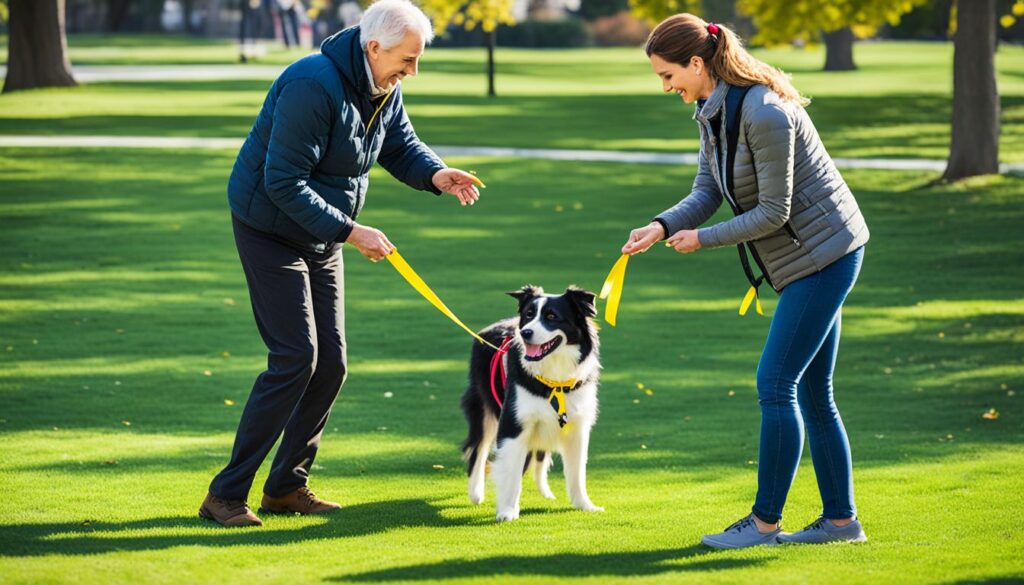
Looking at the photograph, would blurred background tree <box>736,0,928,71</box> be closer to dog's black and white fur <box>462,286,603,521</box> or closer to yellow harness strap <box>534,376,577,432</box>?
dog's black and white fur <box>462,286,603,521</box>

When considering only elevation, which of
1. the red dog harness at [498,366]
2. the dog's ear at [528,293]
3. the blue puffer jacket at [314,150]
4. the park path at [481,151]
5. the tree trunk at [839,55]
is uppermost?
the blue puffer jacket at [314,150]

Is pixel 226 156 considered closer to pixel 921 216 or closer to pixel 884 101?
pixel 921 216

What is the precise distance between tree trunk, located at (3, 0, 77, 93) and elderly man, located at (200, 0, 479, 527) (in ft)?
92.0

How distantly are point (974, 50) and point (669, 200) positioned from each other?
5191 mm

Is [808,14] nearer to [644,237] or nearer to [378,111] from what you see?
[378,111]

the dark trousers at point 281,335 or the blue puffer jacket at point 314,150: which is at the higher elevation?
the blue puffer jacket at point 314,150

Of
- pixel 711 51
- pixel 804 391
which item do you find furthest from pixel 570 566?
pixel 711 51

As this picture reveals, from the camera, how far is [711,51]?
5617mm

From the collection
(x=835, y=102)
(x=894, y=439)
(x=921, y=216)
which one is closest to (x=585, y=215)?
(x=921, y=216)

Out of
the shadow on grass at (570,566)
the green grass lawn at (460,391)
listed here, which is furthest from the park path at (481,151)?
the shadow on grass at (570,566)

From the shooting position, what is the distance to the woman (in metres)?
5.57

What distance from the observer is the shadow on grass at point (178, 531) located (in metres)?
5.90

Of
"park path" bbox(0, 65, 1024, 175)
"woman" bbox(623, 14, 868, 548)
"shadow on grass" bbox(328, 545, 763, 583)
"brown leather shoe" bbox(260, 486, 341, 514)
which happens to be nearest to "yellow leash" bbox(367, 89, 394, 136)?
"woman" bbox(623, 14, 868, 548)

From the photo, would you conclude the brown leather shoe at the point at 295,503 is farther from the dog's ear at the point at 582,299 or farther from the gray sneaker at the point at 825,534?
the gray sneaker at the point at 825,534
